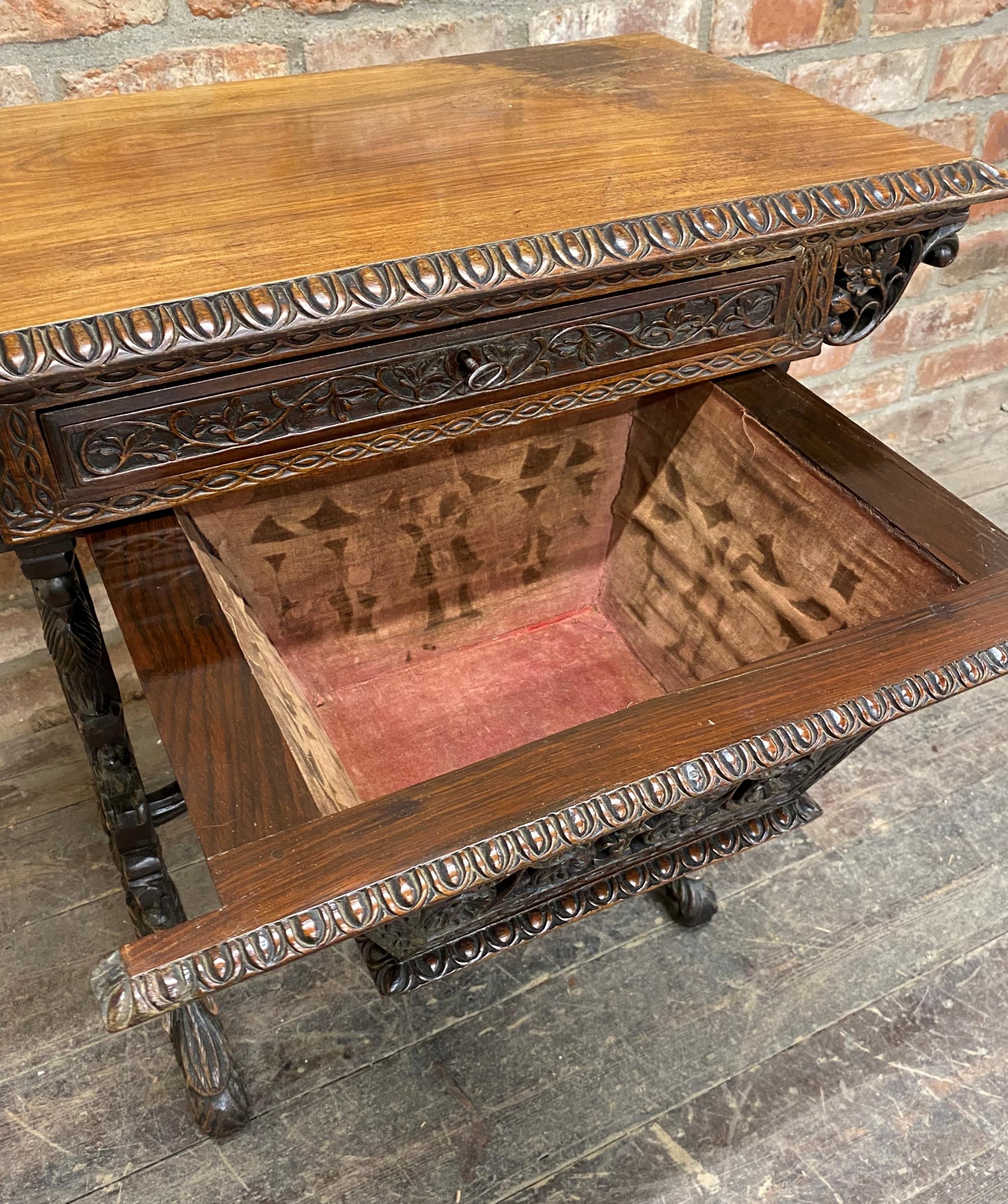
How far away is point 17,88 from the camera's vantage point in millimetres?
848

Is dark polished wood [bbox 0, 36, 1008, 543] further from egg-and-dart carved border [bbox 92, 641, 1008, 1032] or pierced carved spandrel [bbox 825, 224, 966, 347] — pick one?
egg-and-dart carved border [bbox 92, 641, 1008, 1032]

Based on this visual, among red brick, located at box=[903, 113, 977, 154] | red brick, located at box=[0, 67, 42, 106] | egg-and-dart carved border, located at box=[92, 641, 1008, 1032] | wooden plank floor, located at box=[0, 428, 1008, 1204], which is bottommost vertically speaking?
wooden plank floor, located at box=[0, 428, 1008, 1204]

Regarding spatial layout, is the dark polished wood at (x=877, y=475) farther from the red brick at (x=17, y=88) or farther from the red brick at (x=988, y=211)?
the red brick at (x=988, y=211)

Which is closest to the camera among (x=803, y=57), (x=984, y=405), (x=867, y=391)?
(x=803, y=57)

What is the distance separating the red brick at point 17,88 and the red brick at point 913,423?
119cm

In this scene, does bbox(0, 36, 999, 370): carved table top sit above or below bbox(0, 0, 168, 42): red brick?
below

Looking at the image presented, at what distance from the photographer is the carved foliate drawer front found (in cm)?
55

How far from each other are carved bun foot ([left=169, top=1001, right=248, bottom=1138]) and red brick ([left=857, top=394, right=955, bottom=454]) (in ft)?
4.09

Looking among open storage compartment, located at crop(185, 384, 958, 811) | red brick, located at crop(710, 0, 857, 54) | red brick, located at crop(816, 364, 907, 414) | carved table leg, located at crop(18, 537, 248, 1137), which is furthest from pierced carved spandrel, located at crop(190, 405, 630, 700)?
red brick, located at crop(816, 364, 907, 414)

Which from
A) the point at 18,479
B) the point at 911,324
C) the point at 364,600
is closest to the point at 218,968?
the point at 18,479

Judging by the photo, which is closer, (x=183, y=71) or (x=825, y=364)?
(x=183, y=71)

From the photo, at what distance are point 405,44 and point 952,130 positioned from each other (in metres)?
0.78

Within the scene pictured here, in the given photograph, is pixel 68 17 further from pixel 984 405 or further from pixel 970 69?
pixel 984 405

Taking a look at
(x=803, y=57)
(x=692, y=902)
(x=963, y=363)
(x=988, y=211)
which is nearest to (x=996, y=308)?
(x=963, y=363)
